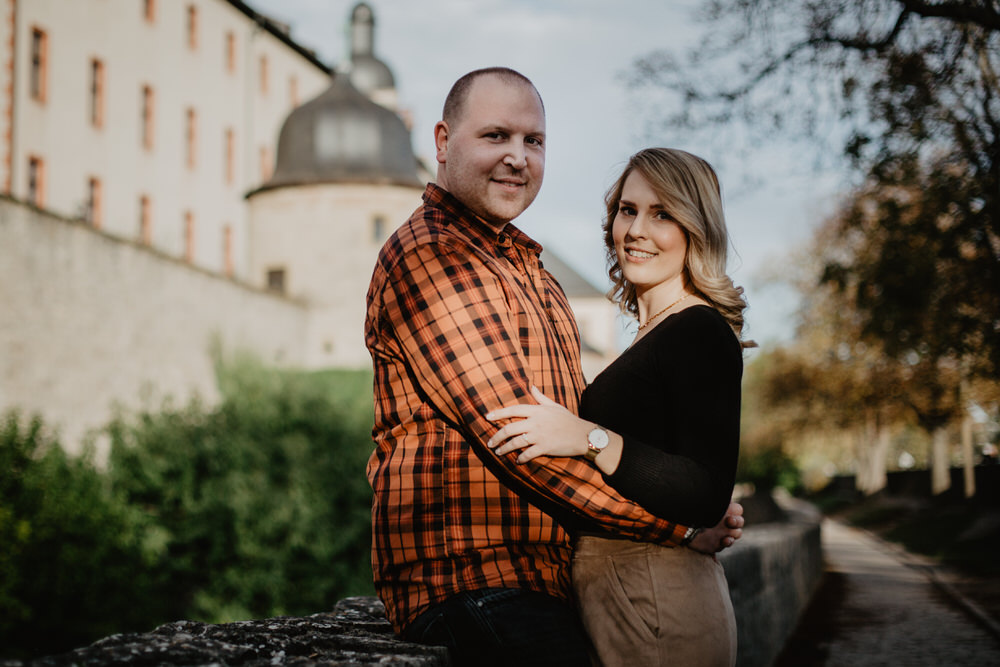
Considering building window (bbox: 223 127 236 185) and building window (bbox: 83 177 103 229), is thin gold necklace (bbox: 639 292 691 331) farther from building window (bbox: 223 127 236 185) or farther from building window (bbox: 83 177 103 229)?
building window (bbox: 223 127 236 185)

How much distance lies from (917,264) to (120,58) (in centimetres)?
2957

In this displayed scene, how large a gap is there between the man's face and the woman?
1.27 ft

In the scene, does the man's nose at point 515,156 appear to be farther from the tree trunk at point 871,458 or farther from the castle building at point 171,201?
the tree trunk at point 871,458

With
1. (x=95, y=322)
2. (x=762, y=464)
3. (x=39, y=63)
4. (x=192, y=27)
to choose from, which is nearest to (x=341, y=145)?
(x=192, y=27)

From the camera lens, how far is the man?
2.31 m

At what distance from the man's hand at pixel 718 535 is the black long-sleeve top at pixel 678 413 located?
72mm

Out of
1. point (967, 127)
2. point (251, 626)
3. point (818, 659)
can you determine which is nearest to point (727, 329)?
point (251, 626)

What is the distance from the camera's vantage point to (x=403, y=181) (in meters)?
38.1

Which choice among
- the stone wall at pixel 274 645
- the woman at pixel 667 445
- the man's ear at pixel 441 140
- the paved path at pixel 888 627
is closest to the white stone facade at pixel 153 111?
the paved path at pixel 888 627

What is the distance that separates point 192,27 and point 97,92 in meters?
7.02

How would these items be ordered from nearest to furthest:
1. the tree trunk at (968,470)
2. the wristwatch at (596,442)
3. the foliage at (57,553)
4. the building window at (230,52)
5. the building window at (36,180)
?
1. the wristwatch at (596,442)
2. the foliage at (57,553)
3. the tree trunk at (968,470)
4. the building window at (36,180)
5. the building window at (230,52)

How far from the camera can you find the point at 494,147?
2.59m

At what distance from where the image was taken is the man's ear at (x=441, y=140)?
8.89 ft

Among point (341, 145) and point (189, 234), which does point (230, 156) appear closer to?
point (189, 234)
